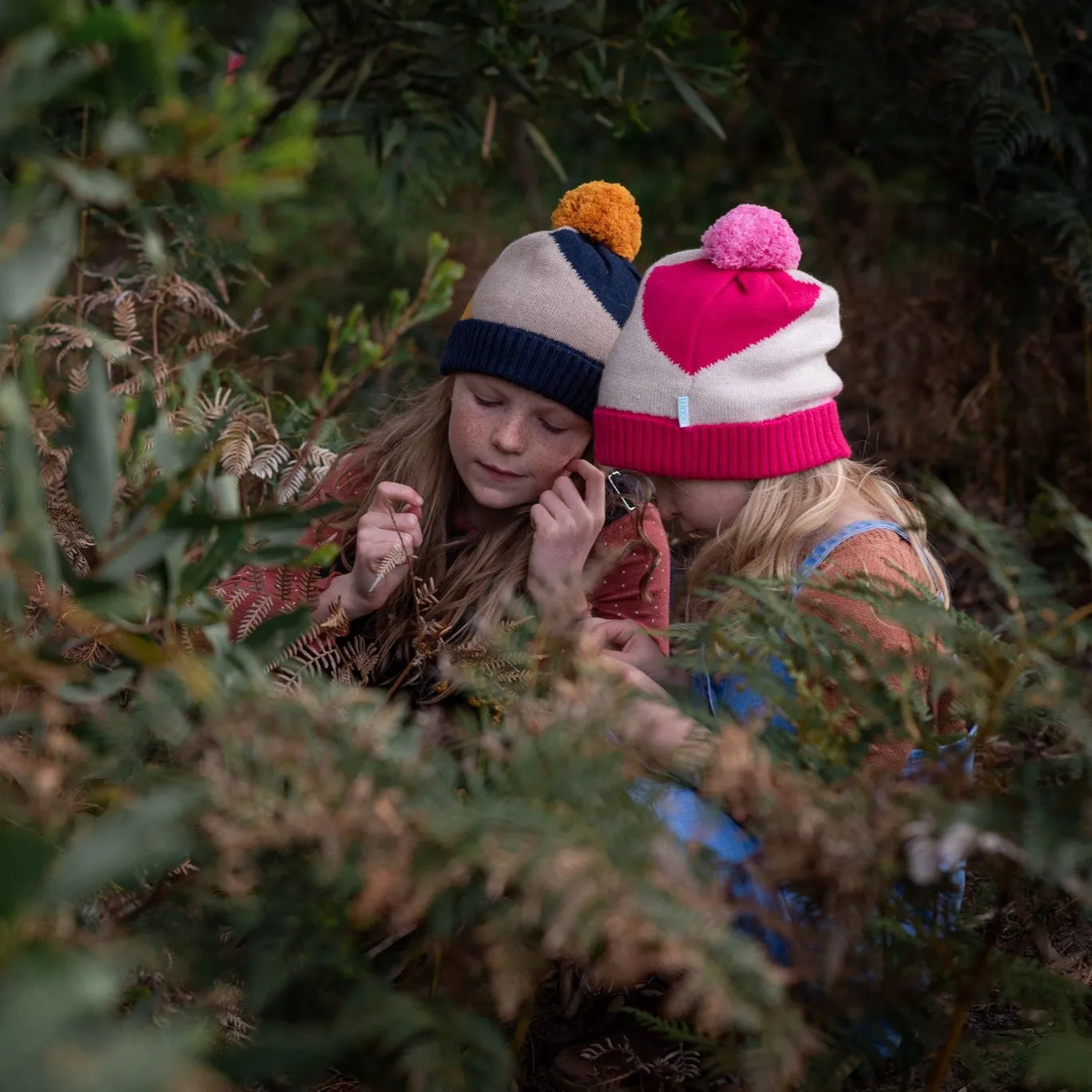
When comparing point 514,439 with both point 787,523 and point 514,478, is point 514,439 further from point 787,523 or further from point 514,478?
point 787,523

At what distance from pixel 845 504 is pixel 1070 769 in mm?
1084

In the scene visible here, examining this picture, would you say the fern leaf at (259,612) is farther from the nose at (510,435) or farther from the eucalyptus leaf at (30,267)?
the nose at (510,435)

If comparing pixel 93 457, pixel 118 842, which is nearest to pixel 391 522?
pixel 93 457

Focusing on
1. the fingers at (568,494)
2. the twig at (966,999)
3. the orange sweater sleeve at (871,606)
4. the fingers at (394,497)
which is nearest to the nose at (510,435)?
the fingers at (568,494)

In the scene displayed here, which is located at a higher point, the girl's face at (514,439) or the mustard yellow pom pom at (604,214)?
the mustard yellow pom pom at (604,214)

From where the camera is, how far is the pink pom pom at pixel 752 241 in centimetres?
230

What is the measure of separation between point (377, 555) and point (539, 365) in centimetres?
56

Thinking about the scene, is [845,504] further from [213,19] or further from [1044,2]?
[1044,2]

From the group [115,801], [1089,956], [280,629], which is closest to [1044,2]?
[1089,956]

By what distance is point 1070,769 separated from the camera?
1308mm

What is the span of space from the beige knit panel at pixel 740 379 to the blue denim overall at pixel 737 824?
256 mm

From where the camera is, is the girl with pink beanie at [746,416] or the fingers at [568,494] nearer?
the girl with pink beanie at [746,416]

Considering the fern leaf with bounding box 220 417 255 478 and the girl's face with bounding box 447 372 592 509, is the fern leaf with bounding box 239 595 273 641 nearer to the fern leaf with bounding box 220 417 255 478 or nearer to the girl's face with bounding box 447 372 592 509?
the fern leaf with bounding box 220 417 255 478

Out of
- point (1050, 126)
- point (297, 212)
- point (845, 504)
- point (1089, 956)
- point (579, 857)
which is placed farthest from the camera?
point (297, 212)
